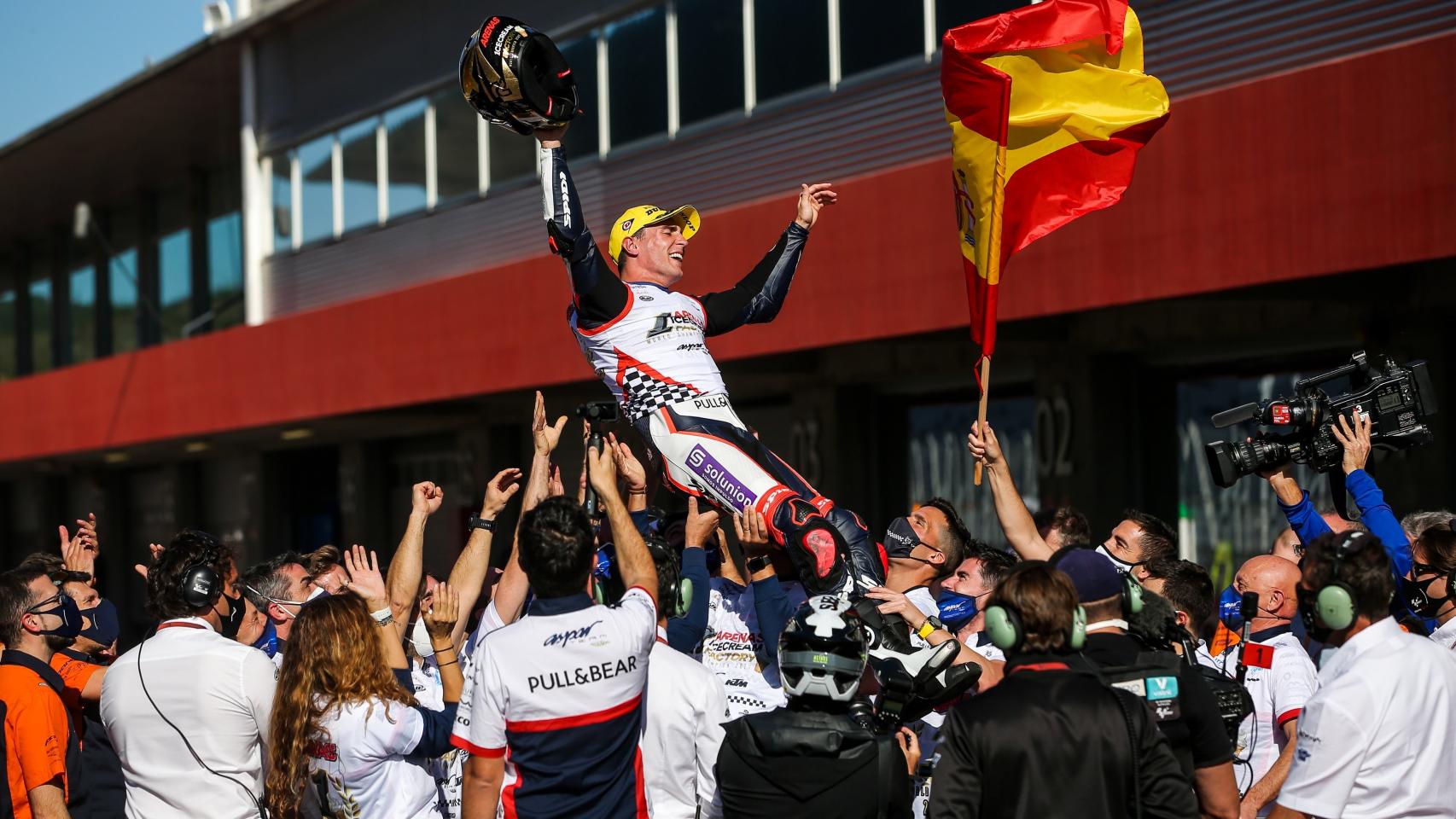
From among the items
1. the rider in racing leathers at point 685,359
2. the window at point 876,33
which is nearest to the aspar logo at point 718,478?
the rider in racing leathers at point 685,359

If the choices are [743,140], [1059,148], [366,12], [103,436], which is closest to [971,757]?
[1059,148]

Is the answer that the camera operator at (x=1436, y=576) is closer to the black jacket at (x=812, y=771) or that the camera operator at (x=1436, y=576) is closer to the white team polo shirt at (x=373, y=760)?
the black jacket at (x=812, y=771)

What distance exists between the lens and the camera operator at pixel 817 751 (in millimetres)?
4480

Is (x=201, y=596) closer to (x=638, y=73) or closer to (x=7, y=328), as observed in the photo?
(x=638, y=73)

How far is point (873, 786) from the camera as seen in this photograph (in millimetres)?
4492

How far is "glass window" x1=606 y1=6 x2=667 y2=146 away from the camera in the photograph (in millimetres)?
17562

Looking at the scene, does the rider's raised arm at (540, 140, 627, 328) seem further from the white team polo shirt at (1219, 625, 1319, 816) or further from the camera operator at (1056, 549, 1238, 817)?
the white team polo shirt at (1219, 625, 1319, 816)

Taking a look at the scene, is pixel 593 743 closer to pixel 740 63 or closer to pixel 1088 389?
pixel 1088 389

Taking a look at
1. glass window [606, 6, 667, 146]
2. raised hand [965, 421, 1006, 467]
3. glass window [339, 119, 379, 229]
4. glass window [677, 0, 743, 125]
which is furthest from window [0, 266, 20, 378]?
raised hand [965, 421, 1006, 467]

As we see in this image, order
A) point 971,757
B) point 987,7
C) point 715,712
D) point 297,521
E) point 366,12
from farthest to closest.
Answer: point 297,521 → point 366,12 → point 987,7 → point 715,712 → point 971,757

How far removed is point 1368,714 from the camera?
175 inches

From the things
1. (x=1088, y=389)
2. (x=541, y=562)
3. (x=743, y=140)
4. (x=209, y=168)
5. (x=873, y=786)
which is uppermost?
(x=209, y=168)

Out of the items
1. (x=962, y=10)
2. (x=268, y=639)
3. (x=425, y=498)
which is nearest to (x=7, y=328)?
(x=962, y=10)

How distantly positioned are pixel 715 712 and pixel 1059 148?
10.9 ft
